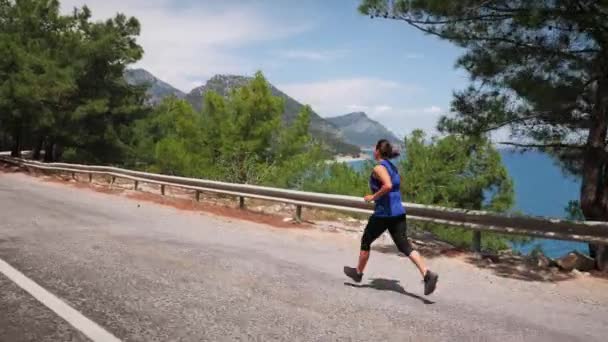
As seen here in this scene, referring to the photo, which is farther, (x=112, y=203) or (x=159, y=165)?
(x=159, y=165)

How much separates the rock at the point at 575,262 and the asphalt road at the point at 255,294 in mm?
621

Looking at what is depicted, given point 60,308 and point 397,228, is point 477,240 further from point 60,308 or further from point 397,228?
point 60,308

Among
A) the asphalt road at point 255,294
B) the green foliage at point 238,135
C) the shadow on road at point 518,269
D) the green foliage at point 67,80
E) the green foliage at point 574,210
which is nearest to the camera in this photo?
the asphalt road at point 255,294

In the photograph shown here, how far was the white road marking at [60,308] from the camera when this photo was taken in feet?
13.9

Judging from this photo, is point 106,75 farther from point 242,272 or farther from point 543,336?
point 543,336

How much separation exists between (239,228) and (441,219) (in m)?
4.08

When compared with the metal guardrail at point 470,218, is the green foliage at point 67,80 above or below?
above

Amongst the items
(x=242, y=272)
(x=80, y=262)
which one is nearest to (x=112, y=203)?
(x=80, y=262)

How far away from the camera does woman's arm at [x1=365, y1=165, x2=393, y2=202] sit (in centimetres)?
594

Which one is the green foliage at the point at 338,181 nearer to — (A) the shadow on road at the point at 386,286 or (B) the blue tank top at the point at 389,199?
(A) the shadow on road at the point at 386,286

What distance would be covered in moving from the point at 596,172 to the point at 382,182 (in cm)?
424

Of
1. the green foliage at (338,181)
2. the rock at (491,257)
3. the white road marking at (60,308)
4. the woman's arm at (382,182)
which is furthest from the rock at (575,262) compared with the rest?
the green foliage at (338,181)

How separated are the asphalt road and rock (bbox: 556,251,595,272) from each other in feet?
2.04

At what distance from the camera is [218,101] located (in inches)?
1267
